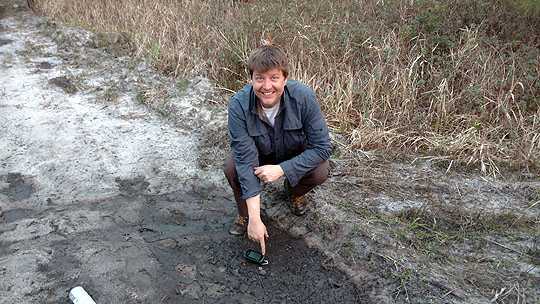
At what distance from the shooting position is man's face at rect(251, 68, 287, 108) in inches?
95.6

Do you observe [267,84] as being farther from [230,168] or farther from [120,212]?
[120,212]

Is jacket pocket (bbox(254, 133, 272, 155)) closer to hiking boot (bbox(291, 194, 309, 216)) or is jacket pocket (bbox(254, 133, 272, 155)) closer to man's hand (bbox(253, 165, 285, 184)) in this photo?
man's hand (bbox(253, 165, 285, 184))

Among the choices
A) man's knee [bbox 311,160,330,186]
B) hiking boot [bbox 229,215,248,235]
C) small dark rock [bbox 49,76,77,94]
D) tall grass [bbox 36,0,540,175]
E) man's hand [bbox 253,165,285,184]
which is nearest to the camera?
man's hand [bbox 253,165,285,184]

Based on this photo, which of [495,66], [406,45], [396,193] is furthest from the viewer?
[406,45]

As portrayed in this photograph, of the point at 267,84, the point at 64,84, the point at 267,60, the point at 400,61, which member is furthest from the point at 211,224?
the point at 64,84

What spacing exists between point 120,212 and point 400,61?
3.29 meters

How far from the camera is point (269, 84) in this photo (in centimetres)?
244

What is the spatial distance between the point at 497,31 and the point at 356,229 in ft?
11.7

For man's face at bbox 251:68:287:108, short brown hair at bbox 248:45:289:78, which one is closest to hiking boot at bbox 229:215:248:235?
man's face at bbox 251:68:287:108

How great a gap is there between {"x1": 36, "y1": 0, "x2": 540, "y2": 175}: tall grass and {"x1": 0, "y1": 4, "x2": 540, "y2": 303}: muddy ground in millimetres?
347

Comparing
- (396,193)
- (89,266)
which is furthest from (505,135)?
(89,266)

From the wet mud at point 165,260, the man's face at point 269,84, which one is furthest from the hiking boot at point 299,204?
the man's face at point 269,84

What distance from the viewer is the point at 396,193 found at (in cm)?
339

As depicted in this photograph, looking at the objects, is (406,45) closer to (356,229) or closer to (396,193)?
(396,193)
